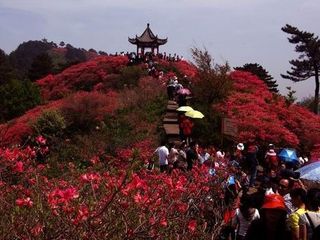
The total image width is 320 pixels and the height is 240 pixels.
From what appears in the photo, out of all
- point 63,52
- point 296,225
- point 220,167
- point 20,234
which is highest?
point 20,234

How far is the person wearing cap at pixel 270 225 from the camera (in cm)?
475

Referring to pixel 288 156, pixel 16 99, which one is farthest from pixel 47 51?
pixel 288 156

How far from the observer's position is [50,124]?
65.9ft

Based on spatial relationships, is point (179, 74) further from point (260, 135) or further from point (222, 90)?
point (260, 135)

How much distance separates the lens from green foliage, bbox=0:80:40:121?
27.9 m

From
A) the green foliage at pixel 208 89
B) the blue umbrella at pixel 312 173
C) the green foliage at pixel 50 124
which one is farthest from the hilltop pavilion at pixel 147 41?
the blue umbrella at pixel 312 173

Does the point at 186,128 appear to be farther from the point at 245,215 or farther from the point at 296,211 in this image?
the point at 296,211

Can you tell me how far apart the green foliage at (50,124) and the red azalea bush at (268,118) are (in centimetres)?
588

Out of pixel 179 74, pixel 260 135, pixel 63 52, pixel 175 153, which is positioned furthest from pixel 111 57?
pixel 63 52

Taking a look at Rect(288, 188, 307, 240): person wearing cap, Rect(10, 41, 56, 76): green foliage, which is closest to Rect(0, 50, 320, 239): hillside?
Rect(288, 188, 307, 240): person wearing cap

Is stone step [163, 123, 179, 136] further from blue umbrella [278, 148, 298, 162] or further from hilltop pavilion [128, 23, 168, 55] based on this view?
hilltop pavilion [128, 23, 168, 55]

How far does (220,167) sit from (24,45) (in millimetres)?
84414

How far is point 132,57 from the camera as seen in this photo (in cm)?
3444

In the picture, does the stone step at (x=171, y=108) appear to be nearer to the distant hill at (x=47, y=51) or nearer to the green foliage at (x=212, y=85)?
the green foliage at (x=212, y=85)
